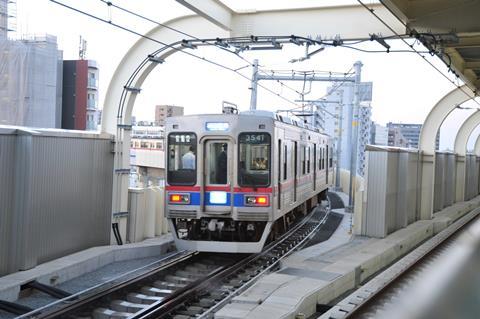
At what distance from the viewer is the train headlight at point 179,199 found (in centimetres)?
1066

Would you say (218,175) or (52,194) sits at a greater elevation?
(218,175)

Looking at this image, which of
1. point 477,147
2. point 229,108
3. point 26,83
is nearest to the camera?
point 229,108

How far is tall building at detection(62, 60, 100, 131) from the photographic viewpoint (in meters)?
15.6

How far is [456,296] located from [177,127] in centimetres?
964

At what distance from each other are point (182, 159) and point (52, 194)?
8.89 feet

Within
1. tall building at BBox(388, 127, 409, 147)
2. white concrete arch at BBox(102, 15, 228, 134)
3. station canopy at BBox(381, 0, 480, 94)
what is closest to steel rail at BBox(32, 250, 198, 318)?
white concrete arch at BBox(102, 15, 228, 134)

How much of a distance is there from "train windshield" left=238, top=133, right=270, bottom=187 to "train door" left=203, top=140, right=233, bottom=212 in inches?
9.4

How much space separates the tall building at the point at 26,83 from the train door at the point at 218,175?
643 cm

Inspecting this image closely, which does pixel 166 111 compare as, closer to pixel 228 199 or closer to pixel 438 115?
pixel 438 115

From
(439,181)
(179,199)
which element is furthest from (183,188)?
(439,181)

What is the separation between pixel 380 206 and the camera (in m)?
13.7

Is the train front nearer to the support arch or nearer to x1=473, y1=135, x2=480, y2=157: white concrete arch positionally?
the support arch

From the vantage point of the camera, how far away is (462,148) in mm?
25109

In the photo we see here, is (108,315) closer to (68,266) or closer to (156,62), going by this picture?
(68,266)
